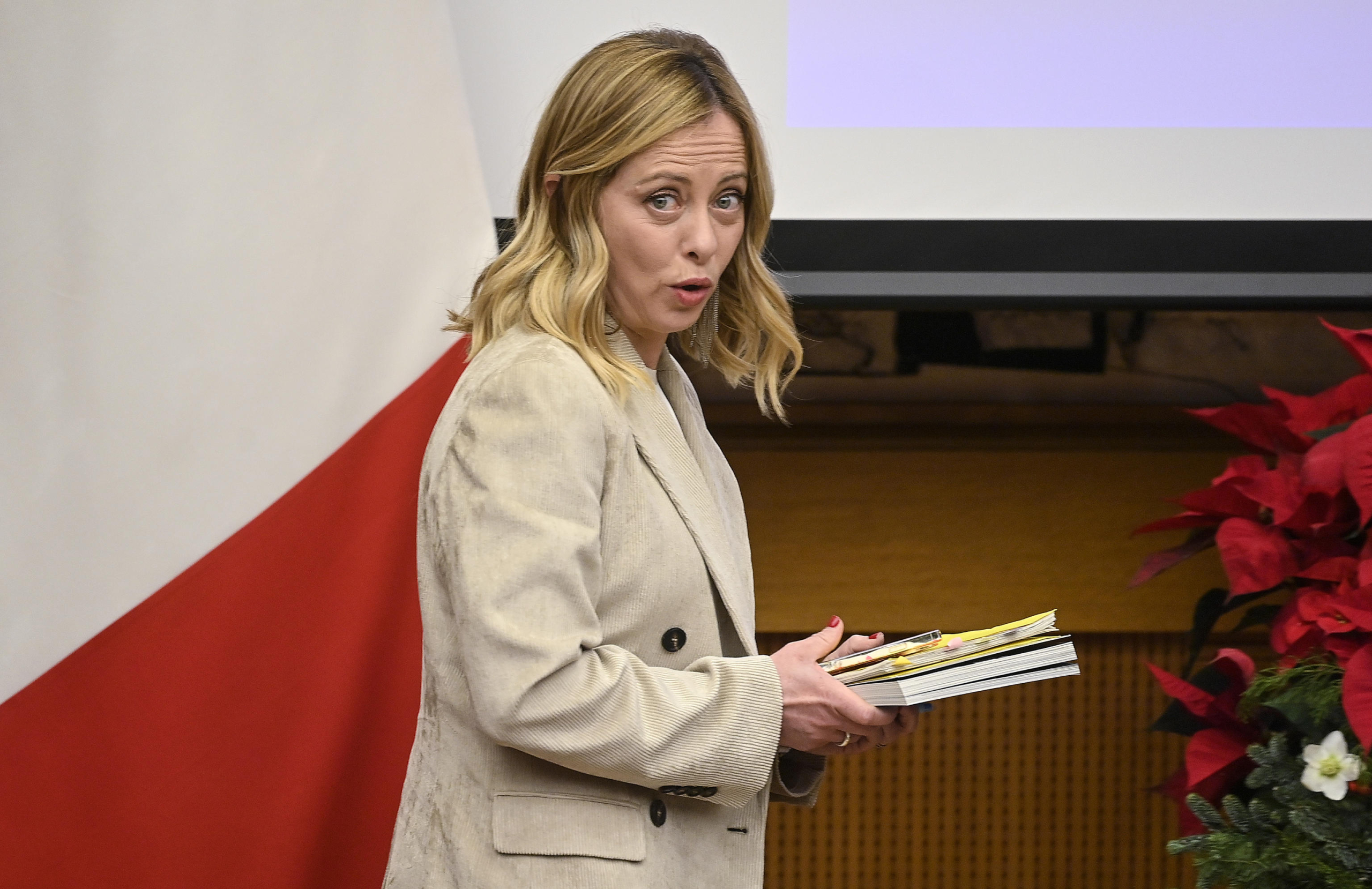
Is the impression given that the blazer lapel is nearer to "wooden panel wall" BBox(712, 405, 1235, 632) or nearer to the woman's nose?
the woman's nose

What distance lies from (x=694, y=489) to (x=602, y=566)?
5.5 inches

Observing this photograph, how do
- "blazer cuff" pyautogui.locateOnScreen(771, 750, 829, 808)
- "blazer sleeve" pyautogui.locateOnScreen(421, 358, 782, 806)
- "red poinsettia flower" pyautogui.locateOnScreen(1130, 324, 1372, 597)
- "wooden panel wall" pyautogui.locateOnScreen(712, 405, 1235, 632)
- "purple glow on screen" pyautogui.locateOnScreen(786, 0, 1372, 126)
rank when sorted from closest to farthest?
"blazer sleeve" pyautogui.locateOnScreen(421, 358, 782, 806)
"blazer cuff" pyautogui.locateOnScreen(771, 750, 829, 808)
"red poinsettia flower" pyautogui.locateOnScreen(1130, 324, 1372, 597)
"purple glow on screen" pyautogui.locateOnScreen(786, 0, 1372, 126)
"wooden panel wall" pyautogui.locateOnScreen(712, 405, 1235, 632)

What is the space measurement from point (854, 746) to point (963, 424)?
1.16 meters

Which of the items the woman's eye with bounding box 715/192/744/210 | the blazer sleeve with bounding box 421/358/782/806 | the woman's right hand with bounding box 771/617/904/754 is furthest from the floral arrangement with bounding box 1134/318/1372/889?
the woman's eye with bounding box 715/192/744/210

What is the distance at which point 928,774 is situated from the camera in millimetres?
2143

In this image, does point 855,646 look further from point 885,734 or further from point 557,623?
point 557,623

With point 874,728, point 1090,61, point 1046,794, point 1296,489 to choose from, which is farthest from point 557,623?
point 1046,794

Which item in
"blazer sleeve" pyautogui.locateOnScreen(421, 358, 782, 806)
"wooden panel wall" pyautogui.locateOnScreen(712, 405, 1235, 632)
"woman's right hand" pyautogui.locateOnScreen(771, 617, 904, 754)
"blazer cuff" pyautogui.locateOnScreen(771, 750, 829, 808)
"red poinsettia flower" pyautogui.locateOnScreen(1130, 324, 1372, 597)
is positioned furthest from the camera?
"wooden panel wall" pyautogui.locateOnScreen(712, 405, 1235, 632)

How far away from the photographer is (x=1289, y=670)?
1294 mm

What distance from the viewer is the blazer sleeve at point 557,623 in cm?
84

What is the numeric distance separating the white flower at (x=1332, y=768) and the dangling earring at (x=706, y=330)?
728mm

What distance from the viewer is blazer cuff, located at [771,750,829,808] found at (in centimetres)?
115

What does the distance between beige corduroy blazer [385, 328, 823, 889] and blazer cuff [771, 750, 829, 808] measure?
13 cm

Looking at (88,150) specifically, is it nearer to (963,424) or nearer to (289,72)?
(289,72)
